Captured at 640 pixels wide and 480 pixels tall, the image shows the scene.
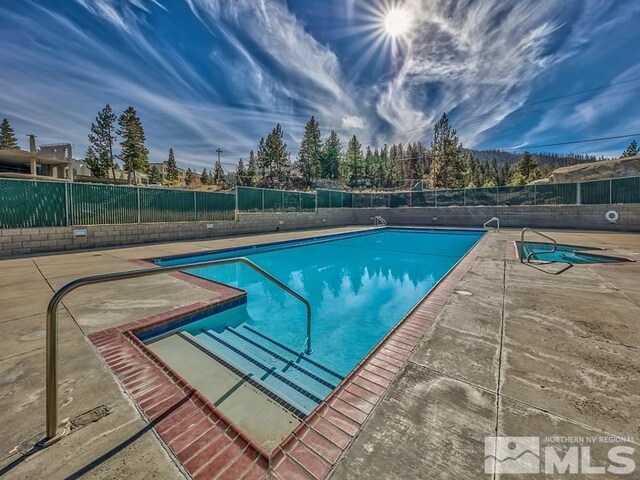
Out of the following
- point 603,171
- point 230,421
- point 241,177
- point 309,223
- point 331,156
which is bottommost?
point 230,421

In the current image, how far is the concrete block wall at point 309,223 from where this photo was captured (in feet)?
27.2

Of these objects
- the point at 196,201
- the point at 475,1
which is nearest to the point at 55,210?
the point at 196,201

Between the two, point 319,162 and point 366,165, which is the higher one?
point 366,165

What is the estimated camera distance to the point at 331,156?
46906 mm

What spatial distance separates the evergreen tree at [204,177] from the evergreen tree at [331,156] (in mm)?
31072

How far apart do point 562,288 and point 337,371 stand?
3913 millimetres

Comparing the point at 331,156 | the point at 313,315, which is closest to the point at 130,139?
the point at 331,156

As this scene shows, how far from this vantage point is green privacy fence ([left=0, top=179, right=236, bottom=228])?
7.91 metres

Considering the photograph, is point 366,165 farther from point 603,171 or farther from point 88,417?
point 88,417

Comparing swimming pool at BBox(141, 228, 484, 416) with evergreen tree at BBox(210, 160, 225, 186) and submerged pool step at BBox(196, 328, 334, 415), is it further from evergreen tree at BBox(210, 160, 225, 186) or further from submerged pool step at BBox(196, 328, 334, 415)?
evergreen tree at BBox(210, 160, 225, 186)

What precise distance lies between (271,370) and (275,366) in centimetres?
10

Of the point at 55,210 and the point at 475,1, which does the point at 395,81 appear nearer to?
the point at 475,1

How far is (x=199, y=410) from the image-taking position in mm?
1697

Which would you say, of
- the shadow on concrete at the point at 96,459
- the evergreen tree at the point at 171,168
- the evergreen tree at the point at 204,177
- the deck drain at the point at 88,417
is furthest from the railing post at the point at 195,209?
the evergreen tree at the point at 204,177
